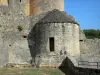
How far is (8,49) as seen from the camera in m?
23.6

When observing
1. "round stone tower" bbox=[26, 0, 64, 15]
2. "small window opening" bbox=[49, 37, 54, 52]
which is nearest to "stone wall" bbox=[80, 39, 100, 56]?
"small window opening" bbox=[49, 37, 54, 52]

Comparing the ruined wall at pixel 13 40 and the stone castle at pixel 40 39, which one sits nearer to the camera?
the stone castle at pixel 40 39

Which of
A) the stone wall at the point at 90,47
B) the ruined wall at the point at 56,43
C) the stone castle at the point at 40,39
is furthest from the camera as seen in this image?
the stone wall at the point at 90,47

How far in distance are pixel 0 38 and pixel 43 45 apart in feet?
12.7

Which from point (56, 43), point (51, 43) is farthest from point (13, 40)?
point (56, 43)

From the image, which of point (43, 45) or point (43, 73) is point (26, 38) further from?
point (43, 73)

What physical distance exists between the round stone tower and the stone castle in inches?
70.4

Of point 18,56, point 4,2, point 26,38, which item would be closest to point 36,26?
point 26,38

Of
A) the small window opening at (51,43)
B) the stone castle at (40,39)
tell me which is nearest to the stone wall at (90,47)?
the stone castle at (40,39)

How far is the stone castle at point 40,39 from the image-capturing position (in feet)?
75.8

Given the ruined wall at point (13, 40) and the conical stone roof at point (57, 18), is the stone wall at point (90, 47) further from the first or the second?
the ruined wall at point (13, 40)

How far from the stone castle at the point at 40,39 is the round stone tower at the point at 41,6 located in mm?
1787

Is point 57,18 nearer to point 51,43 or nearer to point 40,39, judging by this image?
point 51,43

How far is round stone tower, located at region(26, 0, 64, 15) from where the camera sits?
1069 inches
